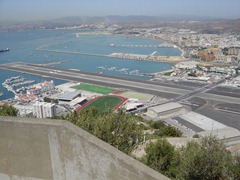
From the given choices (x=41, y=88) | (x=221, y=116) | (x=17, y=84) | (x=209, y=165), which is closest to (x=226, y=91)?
(x=221, y=116)

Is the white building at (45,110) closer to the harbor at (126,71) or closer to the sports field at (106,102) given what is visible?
the sports field at (106,102)

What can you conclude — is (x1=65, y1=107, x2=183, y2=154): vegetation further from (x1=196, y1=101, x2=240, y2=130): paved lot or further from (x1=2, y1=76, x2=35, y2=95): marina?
(x1=2, y1=76, x2=35, y2=95): marina

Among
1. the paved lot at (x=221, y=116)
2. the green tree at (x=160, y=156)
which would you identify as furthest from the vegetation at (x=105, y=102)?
the green tree at (x=160, y=156)

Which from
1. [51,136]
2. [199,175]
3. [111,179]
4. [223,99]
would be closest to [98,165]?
[111,179]

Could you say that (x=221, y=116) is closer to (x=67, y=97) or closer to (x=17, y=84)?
(x=67, y=97)

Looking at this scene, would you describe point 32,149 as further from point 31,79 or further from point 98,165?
point 31,79

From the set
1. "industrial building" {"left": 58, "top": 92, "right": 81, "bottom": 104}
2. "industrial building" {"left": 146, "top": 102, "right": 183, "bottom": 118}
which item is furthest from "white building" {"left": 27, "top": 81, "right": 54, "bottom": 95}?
"industrial building" {"left": 146, "top": 102, "right": 183, "bottom": 118}
